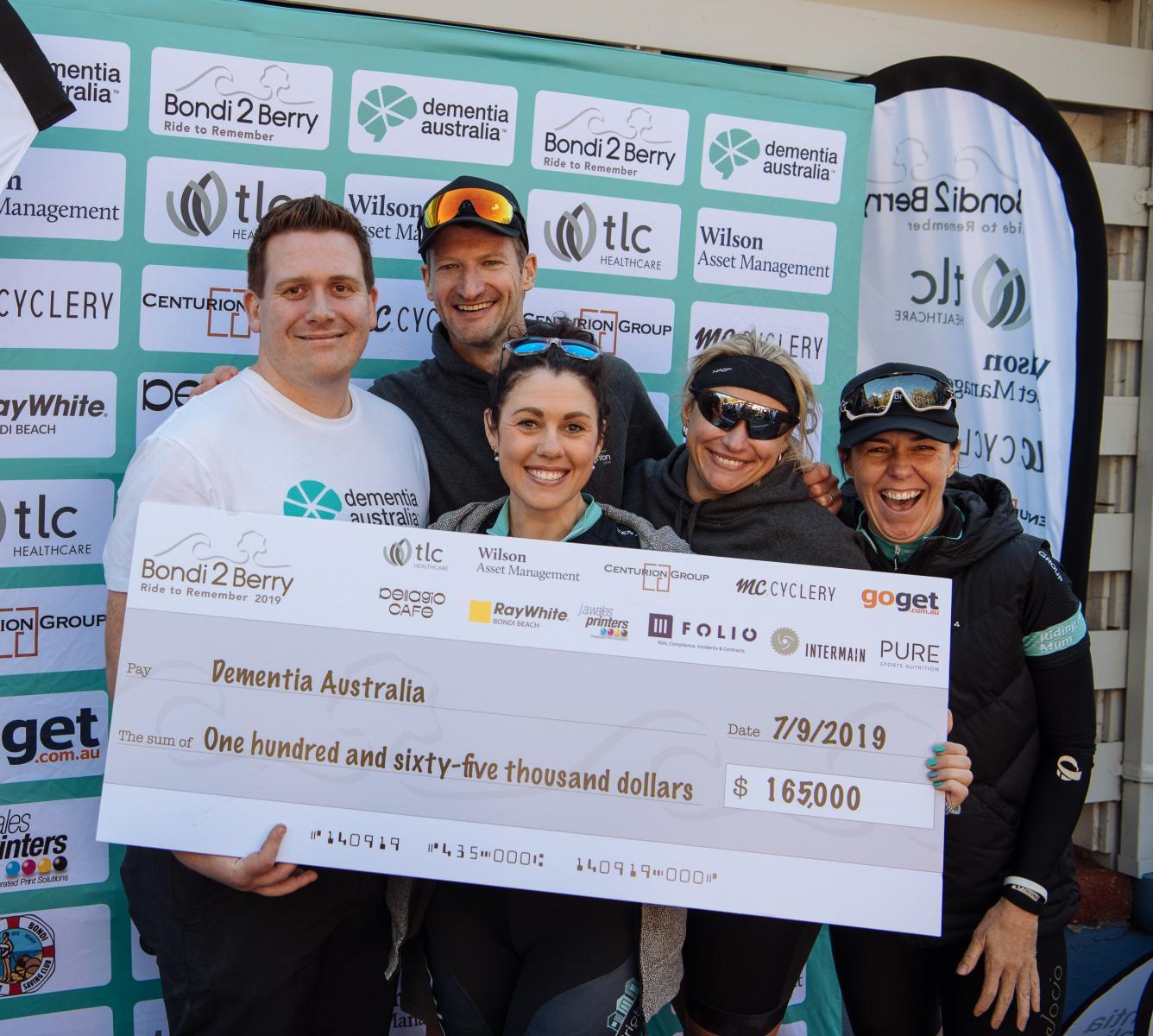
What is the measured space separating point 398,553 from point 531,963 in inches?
37.6

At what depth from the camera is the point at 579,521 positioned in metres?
2.13

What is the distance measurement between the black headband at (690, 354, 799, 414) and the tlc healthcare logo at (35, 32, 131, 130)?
207cm

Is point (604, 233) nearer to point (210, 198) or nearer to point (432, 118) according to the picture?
point (432, 118)

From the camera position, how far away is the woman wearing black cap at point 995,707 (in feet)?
6.94

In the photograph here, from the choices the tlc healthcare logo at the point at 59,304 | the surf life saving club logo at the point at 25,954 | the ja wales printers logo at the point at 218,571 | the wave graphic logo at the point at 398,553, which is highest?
the tlc healthcare logo at the point at 59,304

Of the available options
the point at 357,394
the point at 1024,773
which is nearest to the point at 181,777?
the point at 357,394

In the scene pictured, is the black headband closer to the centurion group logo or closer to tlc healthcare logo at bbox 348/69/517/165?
tlc healthcare logo at bbox 348/69/517/165

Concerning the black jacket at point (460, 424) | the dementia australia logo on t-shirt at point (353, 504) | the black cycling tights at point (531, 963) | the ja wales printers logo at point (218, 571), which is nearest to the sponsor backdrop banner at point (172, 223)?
the black jacket at point (460, 424)

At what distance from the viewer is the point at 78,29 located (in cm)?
272

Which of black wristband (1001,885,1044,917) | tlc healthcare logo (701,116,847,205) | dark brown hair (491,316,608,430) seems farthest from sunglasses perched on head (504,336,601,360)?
black wristband (1001,885,1044,917)

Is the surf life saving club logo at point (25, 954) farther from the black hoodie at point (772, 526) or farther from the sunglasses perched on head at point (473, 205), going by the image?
the sunglasses perched on head at point (473, 205)

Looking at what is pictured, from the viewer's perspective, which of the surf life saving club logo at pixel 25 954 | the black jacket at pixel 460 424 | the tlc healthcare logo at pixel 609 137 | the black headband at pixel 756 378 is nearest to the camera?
the black headband at pixel 756 378

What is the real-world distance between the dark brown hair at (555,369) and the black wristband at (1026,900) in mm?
1480

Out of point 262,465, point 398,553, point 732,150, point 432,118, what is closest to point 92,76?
point 432,118
